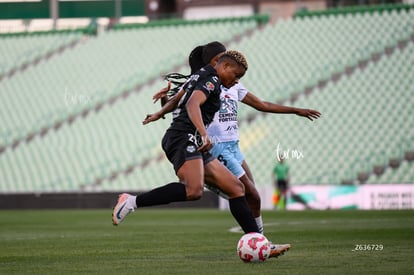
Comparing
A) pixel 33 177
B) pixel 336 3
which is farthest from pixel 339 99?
pixel 33 177

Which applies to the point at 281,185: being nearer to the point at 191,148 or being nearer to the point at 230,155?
the point at 230,155

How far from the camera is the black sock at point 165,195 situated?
868 cm

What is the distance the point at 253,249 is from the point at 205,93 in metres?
1.55

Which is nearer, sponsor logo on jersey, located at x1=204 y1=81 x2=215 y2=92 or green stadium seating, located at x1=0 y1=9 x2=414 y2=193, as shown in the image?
sponsor logo on jersey, located at x1=204 y1=81 x2=215 y2=92

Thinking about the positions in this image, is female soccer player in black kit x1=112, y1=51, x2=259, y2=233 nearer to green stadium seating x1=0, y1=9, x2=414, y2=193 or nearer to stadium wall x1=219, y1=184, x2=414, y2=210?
stadium wall x1=219, y1=184, x2=414, y2=210

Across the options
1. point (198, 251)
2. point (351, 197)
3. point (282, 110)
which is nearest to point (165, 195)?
point (198, 251)

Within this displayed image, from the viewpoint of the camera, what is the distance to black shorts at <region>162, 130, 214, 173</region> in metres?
8.58

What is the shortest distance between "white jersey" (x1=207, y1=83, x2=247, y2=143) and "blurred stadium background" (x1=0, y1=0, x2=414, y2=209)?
1489cm

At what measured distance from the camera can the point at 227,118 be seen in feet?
34.0

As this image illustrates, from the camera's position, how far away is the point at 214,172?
8648mm

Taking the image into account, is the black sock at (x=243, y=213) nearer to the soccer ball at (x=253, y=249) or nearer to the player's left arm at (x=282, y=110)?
the soccer ball at (x=253, y=249)

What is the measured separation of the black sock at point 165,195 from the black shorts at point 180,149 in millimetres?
185

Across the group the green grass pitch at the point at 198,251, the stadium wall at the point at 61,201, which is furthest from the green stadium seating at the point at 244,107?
the green grass pitch at the point at 198,251

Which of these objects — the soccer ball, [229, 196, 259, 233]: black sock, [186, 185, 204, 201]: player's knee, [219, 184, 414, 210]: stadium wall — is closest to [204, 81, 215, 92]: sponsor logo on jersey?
[186, 185, 204, 201]: player's knee
